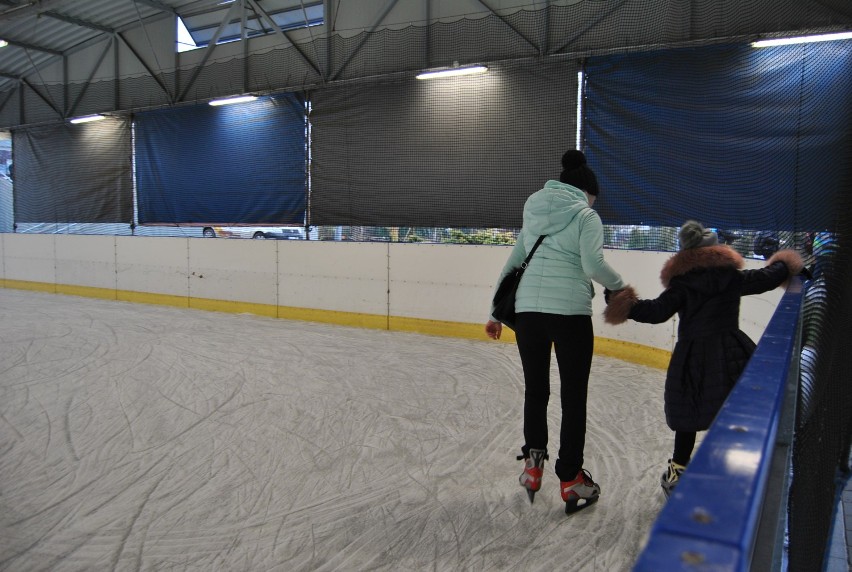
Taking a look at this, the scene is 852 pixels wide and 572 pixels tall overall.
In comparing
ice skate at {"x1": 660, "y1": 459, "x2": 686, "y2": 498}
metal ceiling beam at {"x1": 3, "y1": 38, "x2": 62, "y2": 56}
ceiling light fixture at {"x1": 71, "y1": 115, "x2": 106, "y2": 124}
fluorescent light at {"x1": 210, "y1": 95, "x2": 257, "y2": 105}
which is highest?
metal ceiling beam at {"x1": 3, "y1": 38, "x2": 62, "y2": 56}

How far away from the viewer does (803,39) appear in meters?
5.21

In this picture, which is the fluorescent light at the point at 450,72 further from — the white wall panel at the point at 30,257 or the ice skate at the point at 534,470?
the white wall panel at the point at 30,257

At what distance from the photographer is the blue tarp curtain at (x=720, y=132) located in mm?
4848

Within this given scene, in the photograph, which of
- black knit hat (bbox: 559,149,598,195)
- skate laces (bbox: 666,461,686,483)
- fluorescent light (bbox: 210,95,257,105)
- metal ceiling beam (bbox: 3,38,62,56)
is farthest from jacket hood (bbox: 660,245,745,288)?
metal ceiling beam (bbox: 3,38,62,56)

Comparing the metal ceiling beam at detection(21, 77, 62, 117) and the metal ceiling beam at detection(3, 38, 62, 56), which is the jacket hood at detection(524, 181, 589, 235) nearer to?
Result: the metal ceiling beam at detection(21, 77, 62, 117)

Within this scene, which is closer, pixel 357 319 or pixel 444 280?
pixel 444 280

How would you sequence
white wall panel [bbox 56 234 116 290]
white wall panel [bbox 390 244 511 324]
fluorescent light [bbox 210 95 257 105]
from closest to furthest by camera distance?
1. white wall panel [bbox 390 244 511 324]
2. fluorescent light [bbox 210 95 257 105]
3. white wall panel [bbox 56 234 116 290]

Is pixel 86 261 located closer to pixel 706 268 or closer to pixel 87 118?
pixel 87 118

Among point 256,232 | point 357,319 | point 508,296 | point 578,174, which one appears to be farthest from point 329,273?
point 578,174

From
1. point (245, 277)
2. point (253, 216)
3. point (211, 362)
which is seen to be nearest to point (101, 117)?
point (253, 216)

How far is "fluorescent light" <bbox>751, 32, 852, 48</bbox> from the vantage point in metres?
4.98

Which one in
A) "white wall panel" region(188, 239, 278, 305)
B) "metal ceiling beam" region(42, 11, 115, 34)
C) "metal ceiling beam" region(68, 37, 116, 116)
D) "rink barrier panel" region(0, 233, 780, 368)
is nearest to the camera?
"rink barrier panel" region(0, 233, 780, 368)

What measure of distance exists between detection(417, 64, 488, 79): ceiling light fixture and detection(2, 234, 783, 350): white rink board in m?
2.13

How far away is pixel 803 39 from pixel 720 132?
97 cm
